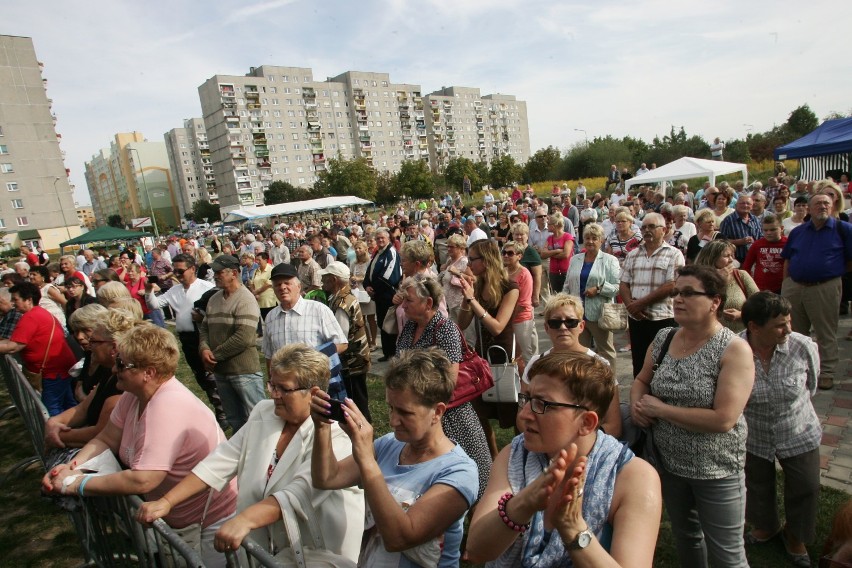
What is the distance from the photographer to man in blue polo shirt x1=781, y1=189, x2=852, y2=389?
15.3 ft

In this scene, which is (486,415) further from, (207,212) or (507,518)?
(207,212)

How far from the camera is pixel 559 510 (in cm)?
124

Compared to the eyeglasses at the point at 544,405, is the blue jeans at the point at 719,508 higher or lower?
lower

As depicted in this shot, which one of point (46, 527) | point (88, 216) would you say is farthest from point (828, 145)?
point (88, 216)

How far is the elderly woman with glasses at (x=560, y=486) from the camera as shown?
142 cm

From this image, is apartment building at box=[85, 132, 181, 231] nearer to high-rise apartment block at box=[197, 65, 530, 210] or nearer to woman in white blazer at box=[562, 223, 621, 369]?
high-rise apartment block at box=[197, 65, 530, 210]

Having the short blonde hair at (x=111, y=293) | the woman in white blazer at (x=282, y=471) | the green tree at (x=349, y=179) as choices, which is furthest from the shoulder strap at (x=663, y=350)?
the green tree at (x=349, y=179)

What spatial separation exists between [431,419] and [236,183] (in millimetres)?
103861

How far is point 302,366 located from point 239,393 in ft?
8.89

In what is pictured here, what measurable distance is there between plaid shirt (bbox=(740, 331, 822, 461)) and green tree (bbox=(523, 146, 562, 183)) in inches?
2073

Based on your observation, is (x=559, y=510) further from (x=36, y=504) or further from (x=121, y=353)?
(x=36, y=504)

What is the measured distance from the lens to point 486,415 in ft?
12.4

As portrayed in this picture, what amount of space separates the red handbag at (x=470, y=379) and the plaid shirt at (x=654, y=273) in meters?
2.10

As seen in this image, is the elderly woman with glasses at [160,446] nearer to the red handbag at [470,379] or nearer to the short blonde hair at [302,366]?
the short blonde hair at [302,366]
